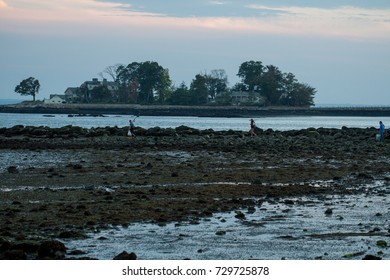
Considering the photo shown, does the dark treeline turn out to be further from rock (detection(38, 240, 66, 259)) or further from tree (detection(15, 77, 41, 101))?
rock (detection(38, 240, 66, 259))

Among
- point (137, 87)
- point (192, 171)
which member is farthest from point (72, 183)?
point (137, 87)

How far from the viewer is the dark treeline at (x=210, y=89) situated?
16412cm

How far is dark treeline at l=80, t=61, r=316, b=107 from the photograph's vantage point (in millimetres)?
164125

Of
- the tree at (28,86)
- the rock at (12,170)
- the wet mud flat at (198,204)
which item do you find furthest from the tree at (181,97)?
the rock at (12,170)

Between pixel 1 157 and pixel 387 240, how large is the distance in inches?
897

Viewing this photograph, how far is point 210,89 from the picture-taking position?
171 meters

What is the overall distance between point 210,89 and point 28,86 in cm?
4534

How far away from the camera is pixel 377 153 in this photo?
3606 cm

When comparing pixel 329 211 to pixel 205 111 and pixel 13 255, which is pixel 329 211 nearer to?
pixel 13 255

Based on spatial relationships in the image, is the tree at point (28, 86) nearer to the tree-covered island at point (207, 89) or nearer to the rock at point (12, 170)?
the tree-covered island at point (207, 89)

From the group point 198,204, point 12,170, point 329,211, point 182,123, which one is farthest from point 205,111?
point 329,211

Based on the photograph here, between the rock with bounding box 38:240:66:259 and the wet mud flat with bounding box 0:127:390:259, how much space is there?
0.17 m

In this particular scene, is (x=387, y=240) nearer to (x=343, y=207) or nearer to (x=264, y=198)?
(x=343, y=207)

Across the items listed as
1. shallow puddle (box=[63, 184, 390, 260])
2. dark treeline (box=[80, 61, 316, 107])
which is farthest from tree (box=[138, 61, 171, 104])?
shallow puddle (box=[63, 184, 390, 260])
